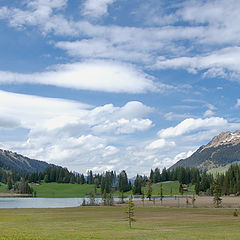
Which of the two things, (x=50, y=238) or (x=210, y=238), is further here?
(x=210, y=238)

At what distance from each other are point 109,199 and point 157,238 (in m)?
132

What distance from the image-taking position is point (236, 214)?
8712 cm

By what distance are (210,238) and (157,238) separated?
717 cm

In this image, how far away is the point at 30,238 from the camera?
41.4 m

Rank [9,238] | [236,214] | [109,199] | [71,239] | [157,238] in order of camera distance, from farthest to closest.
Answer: [109,199] < [236,214] < [157,238] < [71,239] < [9,238]

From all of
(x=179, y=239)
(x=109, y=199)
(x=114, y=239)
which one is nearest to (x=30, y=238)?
(x=114, y=239)

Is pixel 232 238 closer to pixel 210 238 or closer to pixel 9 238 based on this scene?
pixel 210 238

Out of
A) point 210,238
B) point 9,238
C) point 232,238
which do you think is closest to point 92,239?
point 9,238

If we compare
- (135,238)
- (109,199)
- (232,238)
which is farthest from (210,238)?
(109,199)

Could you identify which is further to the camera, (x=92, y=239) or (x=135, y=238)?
(x=135, y=238)

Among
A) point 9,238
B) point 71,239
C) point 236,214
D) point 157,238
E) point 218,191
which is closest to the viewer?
point 9,238

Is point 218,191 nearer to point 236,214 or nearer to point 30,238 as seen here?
point 236,214

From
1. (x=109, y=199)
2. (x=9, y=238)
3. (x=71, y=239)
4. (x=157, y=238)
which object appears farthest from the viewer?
(x=109, y=199)

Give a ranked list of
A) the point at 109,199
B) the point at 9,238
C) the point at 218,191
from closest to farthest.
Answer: the point at 9,238, the point at 218,191, the point at 109,199
